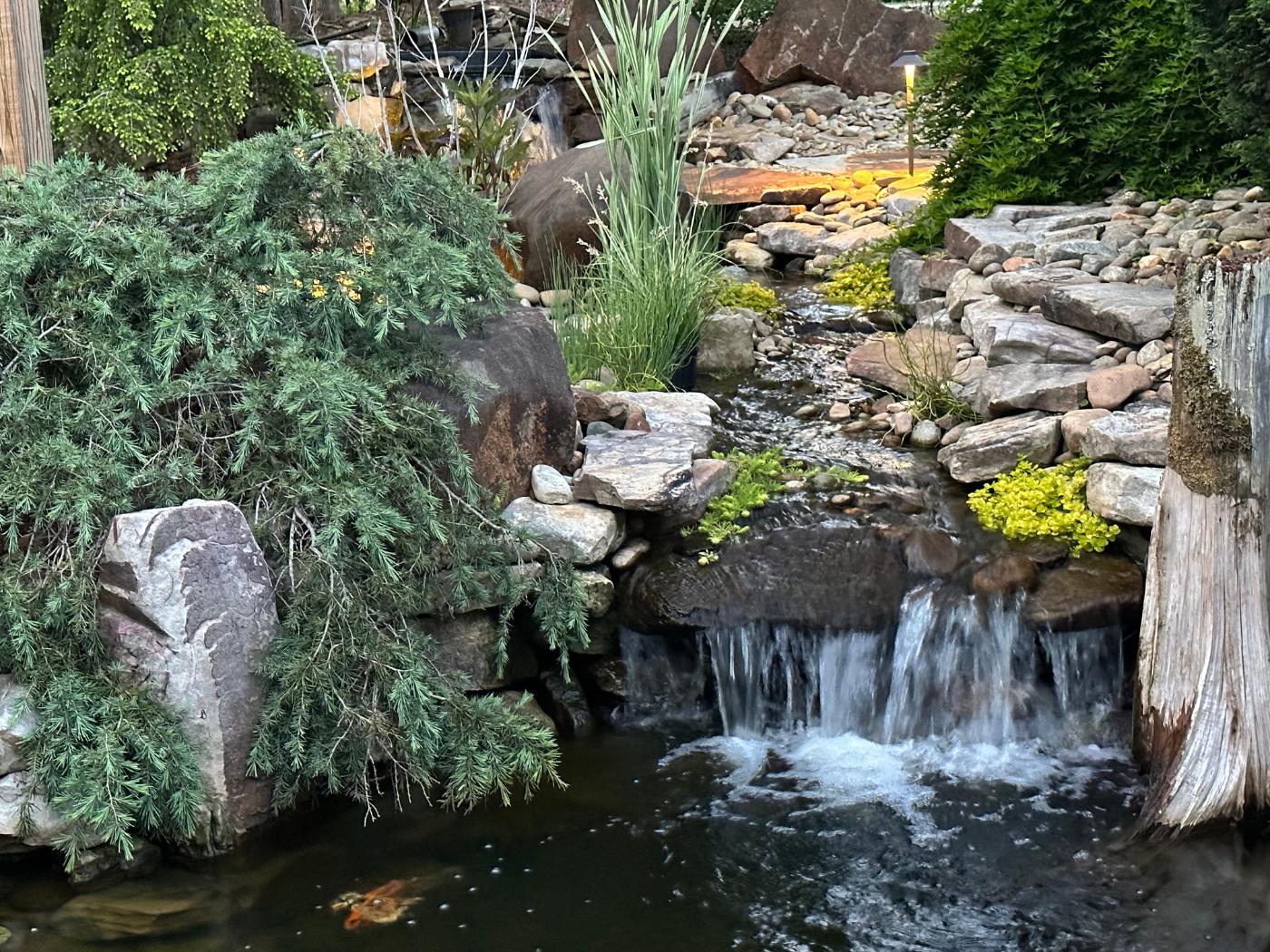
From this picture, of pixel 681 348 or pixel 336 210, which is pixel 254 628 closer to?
pixel 336 210

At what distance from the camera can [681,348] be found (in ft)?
21.4

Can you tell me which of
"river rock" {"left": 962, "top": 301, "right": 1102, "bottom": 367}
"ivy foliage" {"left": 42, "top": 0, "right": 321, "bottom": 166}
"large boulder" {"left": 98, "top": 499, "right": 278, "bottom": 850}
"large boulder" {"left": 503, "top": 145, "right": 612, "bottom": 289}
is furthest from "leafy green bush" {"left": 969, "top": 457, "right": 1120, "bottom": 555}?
"ivy foliage" {"left": 42, "top": 0, "right": 321, "bottom": 166}

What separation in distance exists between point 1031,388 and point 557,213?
333cm

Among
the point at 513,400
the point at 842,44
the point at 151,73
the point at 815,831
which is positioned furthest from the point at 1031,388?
the point at 842,44

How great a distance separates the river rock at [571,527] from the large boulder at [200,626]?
1.04 meters

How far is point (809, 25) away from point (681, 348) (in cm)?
830

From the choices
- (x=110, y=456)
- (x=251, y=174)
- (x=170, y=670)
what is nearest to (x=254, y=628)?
(x=170, y=670)

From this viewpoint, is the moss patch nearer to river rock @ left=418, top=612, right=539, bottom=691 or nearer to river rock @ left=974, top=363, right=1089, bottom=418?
river rock @ left=974, top=363, right=1089, bottom=418

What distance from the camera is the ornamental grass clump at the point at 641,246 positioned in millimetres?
6266

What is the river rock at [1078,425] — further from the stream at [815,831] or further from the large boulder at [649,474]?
the large boulder at [649,474]

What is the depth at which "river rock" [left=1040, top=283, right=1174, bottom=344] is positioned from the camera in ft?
17.8

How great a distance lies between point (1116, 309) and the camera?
18.1ft

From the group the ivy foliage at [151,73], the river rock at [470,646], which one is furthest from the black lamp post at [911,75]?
the river rock at [470,646]

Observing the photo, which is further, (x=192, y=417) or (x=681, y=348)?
(x=681, y=348)
